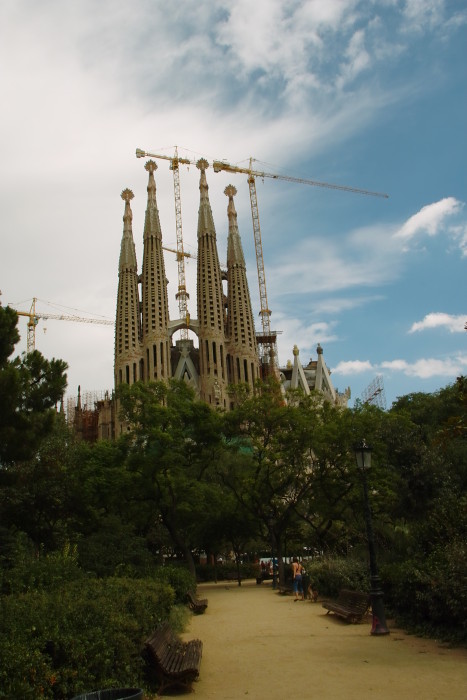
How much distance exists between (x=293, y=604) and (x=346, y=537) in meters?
7.15

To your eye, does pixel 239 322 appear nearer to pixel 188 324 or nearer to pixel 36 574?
pixel 188 324

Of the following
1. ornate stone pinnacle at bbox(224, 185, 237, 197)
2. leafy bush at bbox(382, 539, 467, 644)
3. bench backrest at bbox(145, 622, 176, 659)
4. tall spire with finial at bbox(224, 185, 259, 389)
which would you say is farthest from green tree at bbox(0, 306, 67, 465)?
ornate stone pinnacle at bbox(224, 185, 237, 197)

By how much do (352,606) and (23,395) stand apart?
340 inches

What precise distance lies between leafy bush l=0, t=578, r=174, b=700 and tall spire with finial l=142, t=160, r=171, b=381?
5648cm

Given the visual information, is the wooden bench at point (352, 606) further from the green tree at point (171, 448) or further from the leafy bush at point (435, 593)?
the green tree at point (171, 448)

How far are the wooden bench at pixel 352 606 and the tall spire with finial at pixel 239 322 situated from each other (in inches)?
2035

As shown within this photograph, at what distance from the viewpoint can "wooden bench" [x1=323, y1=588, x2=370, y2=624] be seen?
12.4 m

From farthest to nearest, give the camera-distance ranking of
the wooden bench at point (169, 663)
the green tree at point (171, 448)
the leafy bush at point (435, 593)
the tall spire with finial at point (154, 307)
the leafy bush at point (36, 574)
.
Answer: the tall spire with finial at point (154, 307) → the green tree at point (171, 448) → the leafy bush at point (36, 574) → the leafy bush at point (435, 593) → the wooden bench at point (169, 663)

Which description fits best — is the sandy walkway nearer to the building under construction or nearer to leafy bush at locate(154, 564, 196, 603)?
leafy bush at locate(154, 564, 196, 603)

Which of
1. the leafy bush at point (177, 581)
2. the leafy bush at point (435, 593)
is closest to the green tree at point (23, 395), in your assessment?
the leafy bush at point (177, 581)

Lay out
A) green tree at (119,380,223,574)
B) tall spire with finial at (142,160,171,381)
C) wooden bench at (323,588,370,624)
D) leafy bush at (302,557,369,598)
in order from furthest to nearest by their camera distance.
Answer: tall spire with finial at (142,160,171,381) < green tree at (119,380,223,574) < leafy bush at (302,557,369,598) < wooden bench at (323,588,370,624)

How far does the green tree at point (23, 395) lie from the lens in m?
13.4

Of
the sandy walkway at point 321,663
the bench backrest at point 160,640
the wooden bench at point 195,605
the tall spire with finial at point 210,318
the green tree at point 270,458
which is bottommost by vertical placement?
the sandy walkway at point 321,663

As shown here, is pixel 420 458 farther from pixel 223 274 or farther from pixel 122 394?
pixel 223 274
